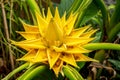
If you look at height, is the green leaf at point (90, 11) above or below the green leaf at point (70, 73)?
above

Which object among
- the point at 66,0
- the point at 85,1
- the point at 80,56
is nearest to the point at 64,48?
the point at 80,56

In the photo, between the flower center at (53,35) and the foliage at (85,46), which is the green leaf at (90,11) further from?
the flower center at (53,35)

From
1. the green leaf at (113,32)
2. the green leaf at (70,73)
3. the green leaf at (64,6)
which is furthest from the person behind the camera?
the green leaf at (64,6)

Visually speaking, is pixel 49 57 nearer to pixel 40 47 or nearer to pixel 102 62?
pixel 40 47

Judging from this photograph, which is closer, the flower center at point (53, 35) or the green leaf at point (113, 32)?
the flower center at point (53, 35)

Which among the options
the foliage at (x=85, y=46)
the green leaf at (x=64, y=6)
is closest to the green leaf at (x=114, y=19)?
the foliage at (x=85, y=46)

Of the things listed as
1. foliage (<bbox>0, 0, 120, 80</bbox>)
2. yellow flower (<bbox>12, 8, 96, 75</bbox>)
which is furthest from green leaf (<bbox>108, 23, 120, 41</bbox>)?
yellow flower (<bbox>12, 8, 96, 75</bbox>)

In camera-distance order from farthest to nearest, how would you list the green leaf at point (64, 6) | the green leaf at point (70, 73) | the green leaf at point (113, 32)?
the green leaf at point (64, 6)
the green leaf at point (113, 32)
the green leaf at point (70, 73)

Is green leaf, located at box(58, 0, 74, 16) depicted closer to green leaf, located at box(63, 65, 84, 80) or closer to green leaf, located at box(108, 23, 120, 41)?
green leaf, located at box(108, 23, 120, 41)
